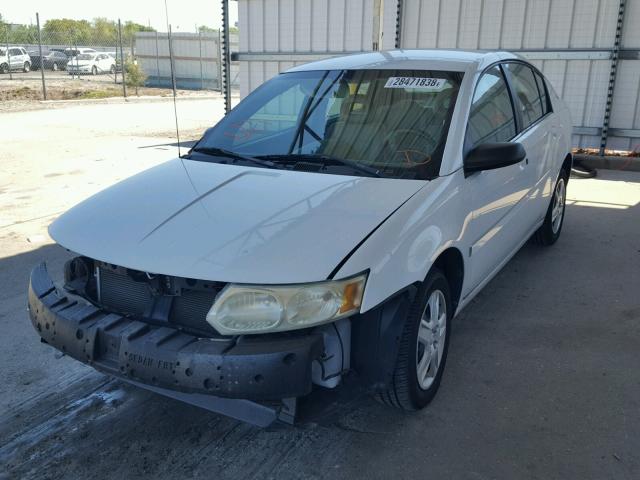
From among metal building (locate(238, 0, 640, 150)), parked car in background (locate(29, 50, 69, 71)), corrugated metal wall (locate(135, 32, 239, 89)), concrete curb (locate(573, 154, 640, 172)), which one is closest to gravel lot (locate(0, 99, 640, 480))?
concrete curb (locate(573, 154, 640, 172))

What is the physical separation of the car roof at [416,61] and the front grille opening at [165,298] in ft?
6.49

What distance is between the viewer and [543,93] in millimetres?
5062

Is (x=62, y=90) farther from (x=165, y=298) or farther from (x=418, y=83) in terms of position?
(x=165, y=298)

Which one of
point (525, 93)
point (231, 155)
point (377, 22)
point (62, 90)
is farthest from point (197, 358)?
point (62, 90)

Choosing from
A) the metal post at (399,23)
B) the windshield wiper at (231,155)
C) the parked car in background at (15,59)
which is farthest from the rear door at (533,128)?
the parked car in background at (15,59)

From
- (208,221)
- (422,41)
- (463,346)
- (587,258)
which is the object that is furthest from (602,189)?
(208,221)

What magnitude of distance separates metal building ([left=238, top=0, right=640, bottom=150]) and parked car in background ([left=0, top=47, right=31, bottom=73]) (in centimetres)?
2450

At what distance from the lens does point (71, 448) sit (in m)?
2.82

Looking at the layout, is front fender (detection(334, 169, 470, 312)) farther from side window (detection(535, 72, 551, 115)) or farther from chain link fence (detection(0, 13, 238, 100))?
chain link fence (detection(0, 13, 238, 100))

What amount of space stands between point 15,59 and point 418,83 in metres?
34.5

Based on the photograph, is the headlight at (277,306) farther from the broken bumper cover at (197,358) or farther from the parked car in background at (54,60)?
the parked car in background at (54,60)

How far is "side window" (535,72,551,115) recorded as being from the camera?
4.98 m

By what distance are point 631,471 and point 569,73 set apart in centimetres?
863

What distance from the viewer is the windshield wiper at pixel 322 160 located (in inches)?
123
